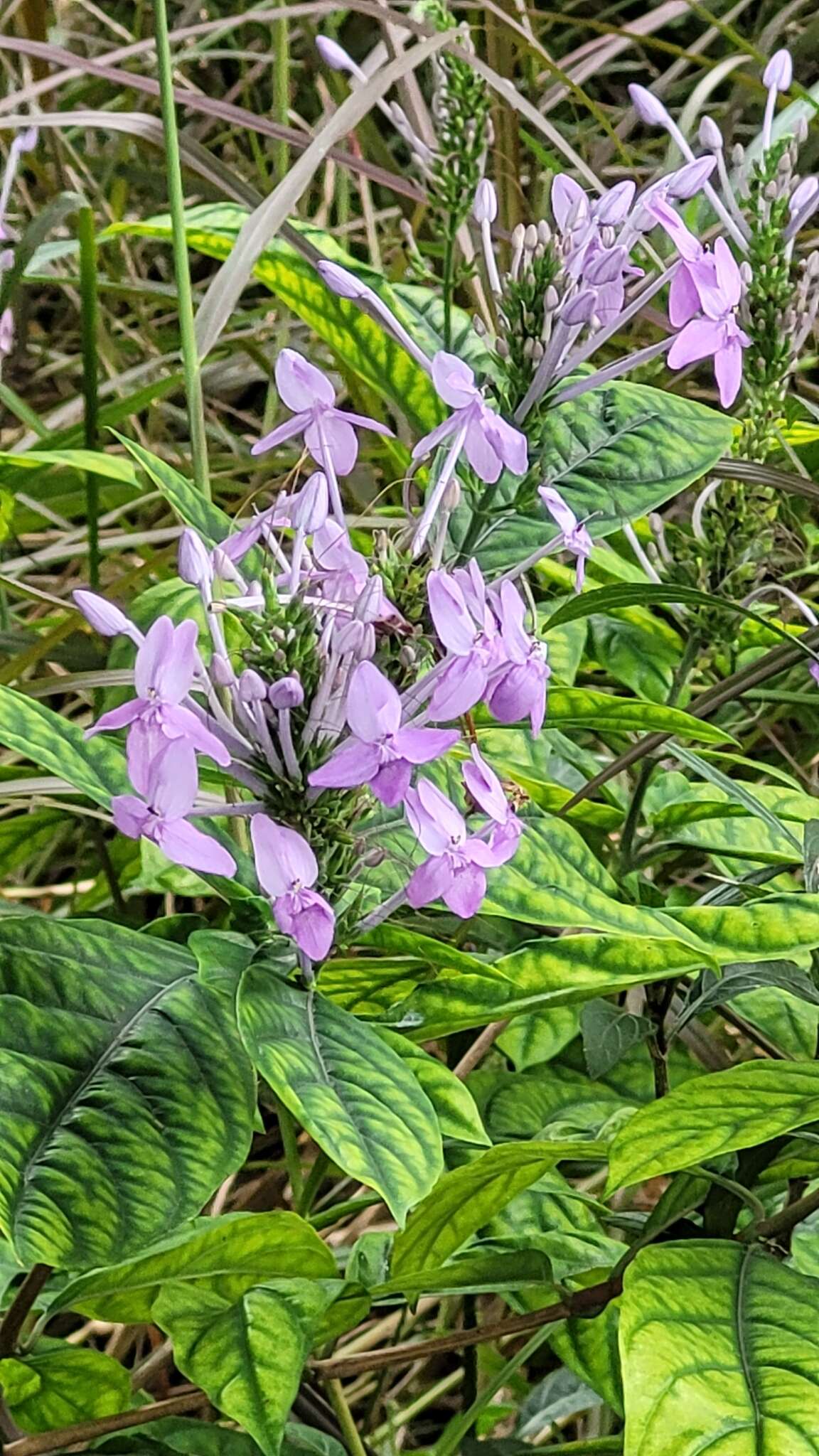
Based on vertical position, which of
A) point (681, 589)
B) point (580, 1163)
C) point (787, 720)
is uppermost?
point (681, 589)

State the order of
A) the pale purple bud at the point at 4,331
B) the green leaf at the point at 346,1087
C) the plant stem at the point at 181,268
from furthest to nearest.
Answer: the pale purple bud at the point at 4,331, the plant stem at the point at 181,268, the green leaf at the point at 346,1087

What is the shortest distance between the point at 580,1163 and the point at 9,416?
1.06 meters

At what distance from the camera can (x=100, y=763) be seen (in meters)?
0.49

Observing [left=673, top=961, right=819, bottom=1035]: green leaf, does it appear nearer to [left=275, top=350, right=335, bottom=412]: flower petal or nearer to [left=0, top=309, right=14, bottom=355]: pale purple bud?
[left=275, top=350, right=335, bottom=412]: flower petal

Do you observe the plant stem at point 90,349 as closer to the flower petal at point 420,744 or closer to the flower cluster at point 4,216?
the flower cluster at point 4,216

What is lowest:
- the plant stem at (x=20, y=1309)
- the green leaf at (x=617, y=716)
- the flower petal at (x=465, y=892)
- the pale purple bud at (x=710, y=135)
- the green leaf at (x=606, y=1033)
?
the plant stem at (x=20, y=1309)

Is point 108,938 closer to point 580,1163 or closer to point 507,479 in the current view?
point 507,479

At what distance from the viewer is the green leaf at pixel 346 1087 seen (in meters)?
0.36

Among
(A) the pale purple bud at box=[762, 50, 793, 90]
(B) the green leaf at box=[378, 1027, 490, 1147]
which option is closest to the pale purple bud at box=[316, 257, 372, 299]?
(B) the green leaf at box=[378, 1027, 490, 1147]

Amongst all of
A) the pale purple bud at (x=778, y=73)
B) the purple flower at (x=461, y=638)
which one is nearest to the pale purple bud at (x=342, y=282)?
the purple flower at (x=461, y=638)

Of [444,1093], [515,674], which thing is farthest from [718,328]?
[444,1093]

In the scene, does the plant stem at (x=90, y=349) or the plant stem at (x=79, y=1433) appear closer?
the plant stem at (x=79, y=1433)

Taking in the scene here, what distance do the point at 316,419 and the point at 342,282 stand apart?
45 mm

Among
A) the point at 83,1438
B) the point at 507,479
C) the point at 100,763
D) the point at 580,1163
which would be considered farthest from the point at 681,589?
the point at 580,1163
